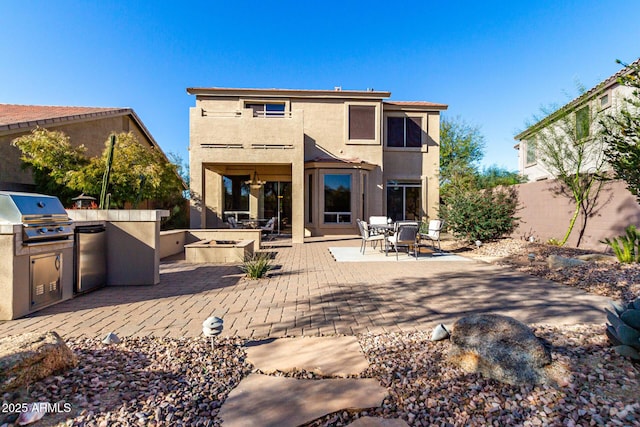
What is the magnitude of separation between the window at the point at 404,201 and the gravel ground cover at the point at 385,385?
14427mm

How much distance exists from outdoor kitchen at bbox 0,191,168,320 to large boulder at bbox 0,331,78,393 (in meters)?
2.18

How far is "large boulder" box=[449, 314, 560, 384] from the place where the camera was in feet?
7.80

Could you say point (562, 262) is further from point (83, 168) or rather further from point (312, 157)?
point (83, 168)

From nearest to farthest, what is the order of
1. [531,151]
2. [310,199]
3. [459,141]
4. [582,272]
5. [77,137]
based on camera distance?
[582,272] < [531,151] < [77,137] < [310,199] < [459,141]

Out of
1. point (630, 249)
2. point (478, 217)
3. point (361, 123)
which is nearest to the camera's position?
point (630, 249)

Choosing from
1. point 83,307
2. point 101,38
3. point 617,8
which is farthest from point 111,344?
point 617,8

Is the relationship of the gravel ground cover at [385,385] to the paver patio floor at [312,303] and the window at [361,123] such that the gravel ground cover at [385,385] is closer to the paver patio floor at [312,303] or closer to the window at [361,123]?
the paver patio floor at [312,303]

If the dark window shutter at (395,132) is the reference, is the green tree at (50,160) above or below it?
below

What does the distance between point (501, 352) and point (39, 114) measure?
63.7 feet

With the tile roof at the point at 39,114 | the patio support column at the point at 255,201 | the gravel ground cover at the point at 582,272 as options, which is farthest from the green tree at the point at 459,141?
the tile roof at the point at 39,114

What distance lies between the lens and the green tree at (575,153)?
31.9 ft

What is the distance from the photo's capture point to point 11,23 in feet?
31.3

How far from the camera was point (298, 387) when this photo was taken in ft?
7.77

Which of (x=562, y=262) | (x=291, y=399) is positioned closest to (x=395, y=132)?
(x=562, y=262)
